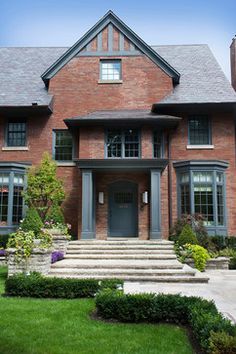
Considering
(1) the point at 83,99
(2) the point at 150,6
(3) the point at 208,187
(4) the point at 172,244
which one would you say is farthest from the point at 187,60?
(2) the point at 150,6

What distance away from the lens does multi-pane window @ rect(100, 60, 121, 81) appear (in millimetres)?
19078

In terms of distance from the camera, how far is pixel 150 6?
357 cm

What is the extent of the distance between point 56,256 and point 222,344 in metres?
9.14

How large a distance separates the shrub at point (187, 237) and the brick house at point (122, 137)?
128 cm

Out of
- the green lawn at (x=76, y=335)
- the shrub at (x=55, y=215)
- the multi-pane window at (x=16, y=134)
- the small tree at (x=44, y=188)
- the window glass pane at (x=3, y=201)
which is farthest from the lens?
the multi-pane window at (x=16, y=134)

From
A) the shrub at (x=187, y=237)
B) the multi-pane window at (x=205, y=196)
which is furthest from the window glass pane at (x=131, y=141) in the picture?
the shrub at (x=187, y=237)

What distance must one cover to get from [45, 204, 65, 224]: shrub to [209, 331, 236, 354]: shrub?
→ 12.0 m

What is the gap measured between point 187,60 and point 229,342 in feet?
62.3

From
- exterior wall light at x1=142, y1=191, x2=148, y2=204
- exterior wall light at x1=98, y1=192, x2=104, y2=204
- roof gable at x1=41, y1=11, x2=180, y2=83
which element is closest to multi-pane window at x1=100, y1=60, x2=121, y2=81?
roof gable at x1=41, y1=11, x2=180, y2=83

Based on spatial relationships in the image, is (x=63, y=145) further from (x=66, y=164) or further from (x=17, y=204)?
(x=17, y=204)

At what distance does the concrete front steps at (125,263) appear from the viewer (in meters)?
11.2


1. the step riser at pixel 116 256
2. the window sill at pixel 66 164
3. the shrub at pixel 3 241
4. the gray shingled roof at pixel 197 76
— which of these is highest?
the gray shingled roof at pixel 197 76

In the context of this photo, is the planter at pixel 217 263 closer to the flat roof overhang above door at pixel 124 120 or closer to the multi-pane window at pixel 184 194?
the multi-pane window at pixel 184 194

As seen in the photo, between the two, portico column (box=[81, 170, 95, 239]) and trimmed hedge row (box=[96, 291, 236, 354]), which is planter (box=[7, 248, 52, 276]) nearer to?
trimmed hedge row (box=[96, 291, 236, 354])
